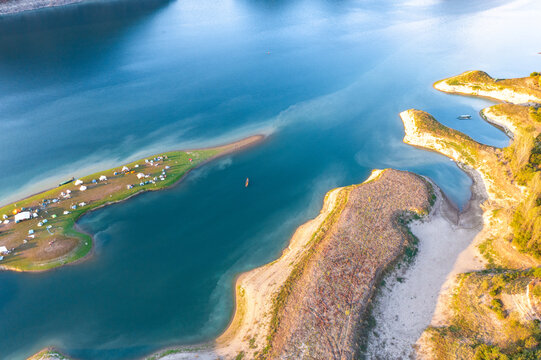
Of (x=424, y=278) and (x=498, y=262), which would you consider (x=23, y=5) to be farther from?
(x=498, y=262)

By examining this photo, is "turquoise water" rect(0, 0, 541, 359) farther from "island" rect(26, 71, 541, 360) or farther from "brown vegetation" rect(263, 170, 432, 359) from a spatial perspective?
"brown vegetation" rect(263, 170, 432, 359)

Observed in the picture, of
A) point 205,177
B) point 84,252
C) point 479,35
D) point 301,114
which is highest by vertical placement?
point 479,35

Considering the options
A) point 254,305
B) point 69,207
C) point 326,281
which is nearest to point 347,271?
point 326,281

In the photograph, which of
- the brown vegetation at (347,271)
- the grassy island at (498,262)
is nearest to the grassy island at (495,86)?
Answer: the grassy island at (498,262)

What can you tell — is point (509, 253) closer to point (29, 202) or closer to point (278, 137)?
point (278, 137)

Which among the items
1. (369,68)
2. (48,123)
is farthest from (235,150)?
(369,68)

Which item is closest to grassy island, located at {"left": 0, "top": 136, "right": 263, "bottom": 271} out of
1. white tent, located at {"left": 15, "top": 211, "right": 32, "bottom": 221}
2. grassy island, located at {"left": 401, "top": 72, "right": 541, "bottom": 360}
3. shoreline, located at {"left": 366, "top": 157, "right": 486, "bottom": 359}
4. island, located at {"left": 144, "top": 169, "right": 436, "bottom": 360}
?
white tent, located at {"left": 15, "top": 211, "right": 32, "bottom": 221}
